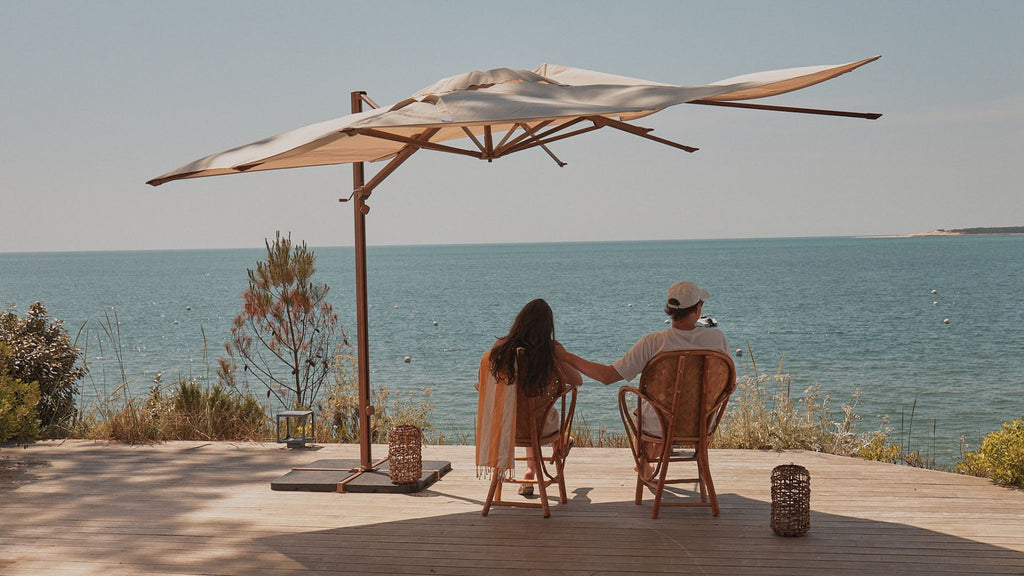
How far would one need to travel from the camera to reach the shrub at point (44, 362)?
6.68 m

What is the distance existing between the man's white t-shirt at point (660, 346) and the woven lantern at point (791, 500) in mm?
631

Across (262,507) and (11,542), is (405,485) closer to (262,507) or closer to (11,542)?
(262,507)

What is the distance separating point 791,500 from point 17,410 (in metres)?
4.68

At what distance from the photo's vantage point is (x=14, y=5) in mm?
39125

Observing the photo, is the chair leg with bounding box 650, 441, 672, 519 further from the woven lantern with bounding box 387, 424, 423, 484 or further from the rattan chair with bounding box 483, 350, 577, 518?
the woven lantern with bounding box 387, 424, 423, 484

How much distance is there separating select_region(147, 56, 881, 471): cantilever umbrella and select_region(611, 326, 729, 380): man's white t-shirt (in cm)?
94

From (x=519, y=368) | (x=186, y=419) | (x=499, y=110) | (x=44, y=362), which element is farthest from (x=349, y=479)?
(x=44, y=362)

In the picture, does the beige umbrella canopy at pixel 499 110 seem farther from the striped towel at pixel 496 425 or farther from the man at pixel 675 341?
the striped towel at pixel 496 425

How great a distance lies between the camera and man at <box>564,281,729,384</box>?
4.08 m

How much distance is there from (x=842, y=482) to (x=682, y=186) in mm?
66310

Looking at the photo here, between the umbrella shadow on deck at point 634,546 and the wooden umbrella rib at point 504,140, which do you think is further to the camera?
the wooden umbrella rib at point 504,140

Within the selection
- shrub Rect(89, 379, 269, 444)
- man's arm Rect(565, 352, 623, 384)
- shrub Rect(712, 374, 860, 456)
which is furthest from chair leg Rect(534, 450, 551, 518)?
shrub Rect(89, 379, 269, 444)

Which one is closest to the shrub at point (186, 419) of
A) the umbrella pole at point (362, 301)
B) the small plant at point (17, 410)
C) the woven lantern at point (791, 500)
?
the small plant at point (17, 410)

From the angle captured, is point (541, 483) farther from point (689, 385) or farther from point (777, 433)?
point (777, 433)
